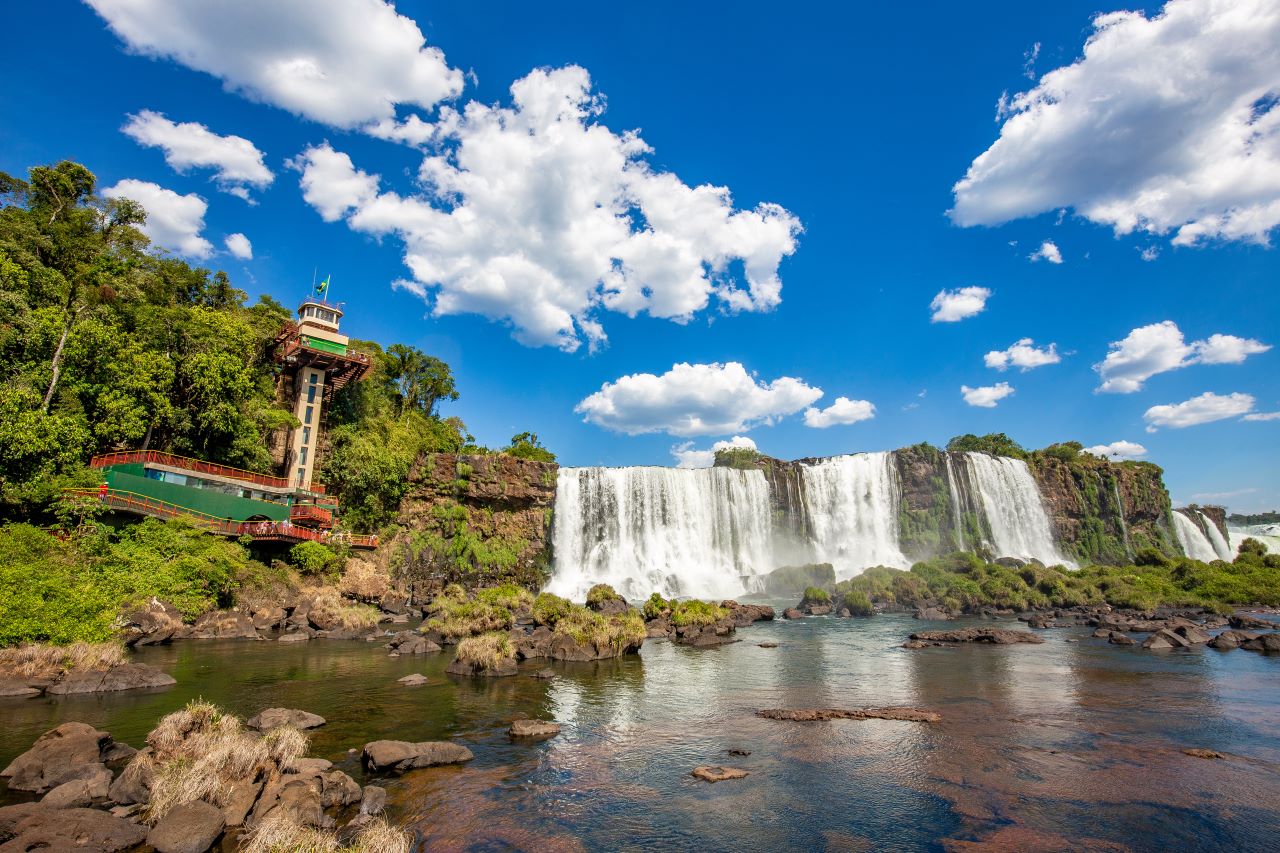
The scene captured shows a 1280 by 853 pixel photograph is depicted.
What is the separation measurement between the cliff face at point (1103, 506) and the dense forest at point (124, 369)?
62.8m

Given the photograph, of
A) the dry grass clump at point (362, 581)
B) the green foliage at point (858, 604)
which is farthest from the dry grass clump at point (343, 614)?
the green foliage at point (858, 604)

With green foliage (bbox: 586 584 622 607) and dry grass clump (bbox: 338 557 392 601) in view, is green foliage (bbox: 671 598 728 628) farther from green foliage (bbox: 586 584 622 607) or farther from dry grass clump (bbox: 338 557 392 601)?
dry grass clump (bbox: 338 557 392 601)

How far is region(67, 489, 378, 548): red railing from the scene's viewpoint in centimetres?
2561


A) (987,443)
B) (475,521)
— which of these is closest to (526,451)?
(475,521)

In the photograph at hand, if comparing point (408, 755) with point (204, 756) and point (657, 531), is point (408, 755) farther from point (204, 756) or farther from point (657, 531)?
point (657, 531)

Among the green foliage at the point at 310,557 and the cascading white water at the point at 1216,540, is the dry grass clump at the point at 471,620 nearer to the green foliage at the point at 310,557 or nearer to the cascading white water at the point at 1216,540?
the green foliage at the point at 310,557

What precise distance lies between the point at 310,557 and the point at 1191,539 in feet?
300

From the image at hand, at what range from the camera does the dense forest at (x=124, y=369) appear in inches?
977

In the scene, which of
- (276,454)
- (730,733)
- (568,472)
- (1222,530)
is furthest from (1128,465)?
(276,454)

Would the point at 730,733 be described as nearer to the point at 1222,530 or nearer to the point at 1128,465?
the point at 1128,465

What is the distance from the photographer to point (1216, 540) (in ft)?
232

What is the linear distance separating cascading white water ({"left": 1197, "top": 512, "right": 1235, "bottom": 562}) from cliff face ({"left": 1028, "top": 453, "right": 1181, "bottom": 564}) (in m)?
8.14

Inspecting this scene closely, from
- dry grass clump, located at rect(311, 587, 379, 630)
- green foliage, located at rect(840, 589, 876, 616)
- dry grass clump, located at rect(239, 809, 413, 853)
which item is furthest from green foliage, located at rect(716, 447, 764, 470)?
dry grass clump, located at rect(239, 809, 413, 853)

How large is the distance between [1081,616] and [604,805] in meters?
36.3
